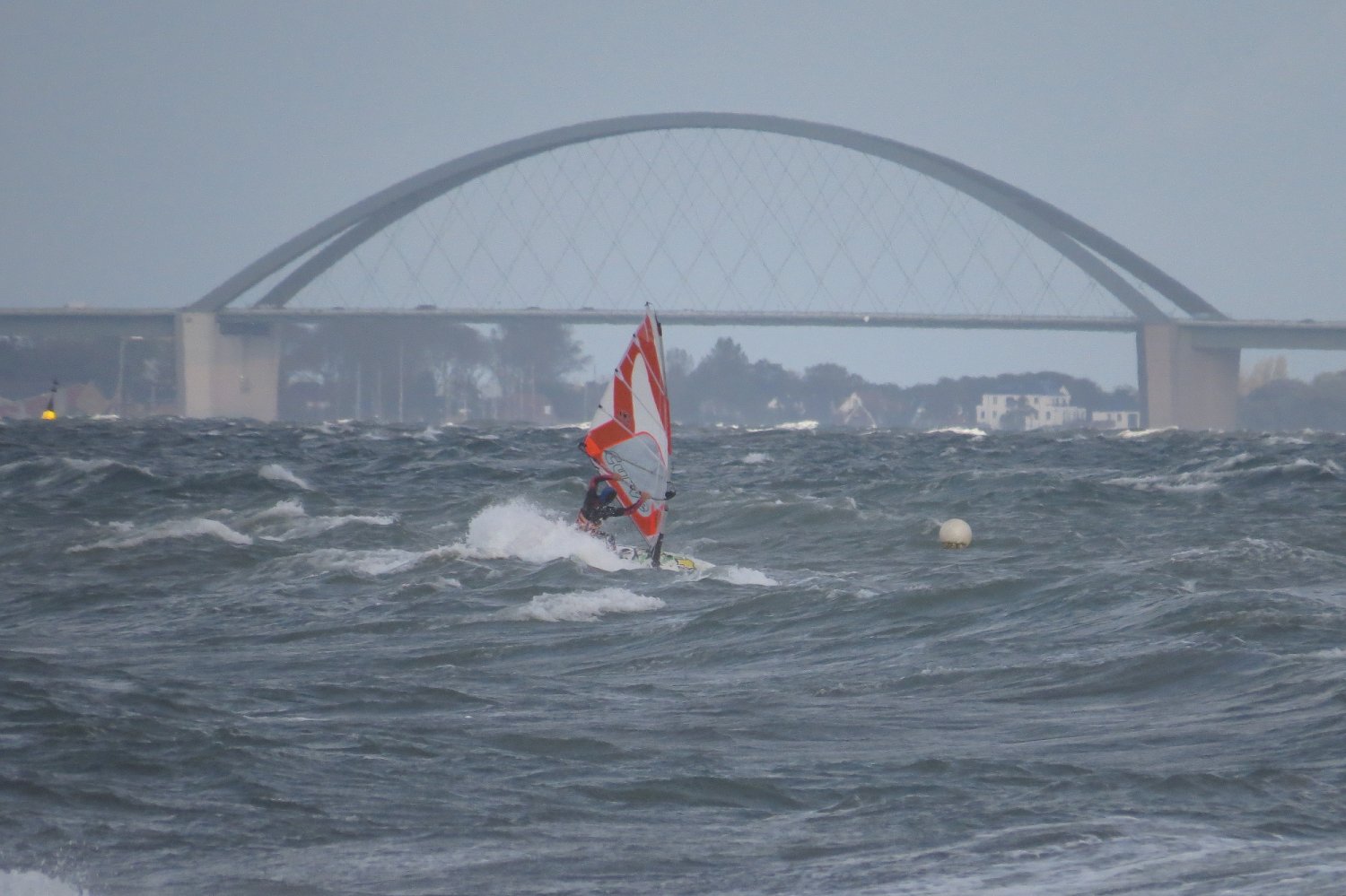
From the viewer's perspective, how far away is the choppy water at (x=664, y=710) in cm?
598

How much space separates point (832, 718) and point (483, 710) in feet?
6.71

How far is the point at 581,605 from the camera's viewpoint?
531 inches

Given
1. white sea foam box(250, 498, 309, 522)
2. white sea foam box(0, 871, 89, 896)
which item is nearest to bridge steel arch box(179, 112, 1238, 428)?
white sea foam box(250, 498, 309, 522)

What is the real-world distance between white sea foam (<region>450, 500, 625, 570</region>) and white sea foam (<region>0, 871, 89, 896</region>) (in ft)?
37.1

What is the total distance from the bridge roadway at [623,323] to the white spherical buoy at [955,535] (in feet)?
206

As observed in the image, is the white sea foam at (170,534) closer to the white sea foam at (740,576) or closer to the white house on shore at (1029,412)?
the white sea foam at (740,576)

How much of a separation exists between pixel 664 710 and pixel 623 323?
2920 inches

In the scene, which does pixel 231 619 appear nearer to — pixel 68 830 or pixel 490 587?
pixel 490 587

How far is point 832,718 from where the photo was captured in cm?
883

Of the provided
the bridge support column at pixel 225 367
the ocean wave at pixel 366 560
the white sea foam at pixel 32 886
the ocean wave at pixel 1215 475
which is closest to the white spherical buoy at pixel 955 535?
the ocean wave at pixel 366 560

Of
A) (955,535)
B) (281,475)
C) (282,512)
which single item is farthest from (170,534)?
(281,475)

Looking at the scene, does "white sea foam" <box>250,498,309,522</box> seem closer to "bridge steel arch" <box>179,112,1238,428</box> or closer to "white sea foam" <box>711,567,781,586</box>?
"white sea foam" <box>711,567,781,586</box>

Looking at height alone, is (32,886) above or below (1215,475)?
below

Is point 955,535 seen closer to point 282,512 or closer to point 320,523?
point 320,523
